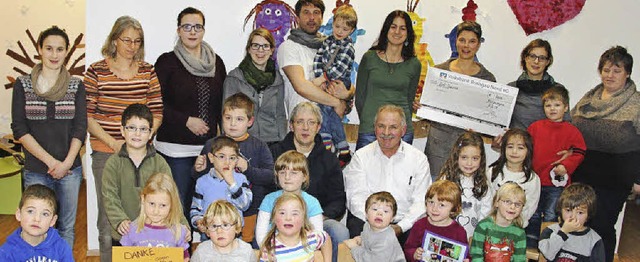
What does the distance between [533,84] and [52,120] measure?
9.98 ft

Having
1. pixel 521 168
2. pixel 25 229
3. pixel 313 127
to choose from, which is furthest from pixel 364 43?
pixel 25 229

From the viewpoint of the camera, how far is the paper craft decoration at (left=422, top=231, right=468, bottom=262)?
3.62 metres

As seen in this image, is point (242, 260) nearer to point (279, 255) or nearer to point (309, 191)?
point (279, 255)

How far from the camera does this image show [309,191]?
13.3 feet

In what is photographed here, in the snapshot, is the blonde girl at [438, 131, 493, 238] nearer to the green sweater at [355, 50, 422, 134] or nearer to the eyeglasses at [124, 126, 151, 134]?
the green sweater at [355, 50, 422, 134]

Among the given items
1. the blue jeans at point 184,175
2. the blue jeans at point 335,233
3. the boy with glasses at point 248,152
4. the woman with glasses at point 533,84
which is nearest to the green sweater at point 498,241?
the blue jeans at point 335,233

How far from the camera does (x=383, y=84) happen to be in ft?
14.5

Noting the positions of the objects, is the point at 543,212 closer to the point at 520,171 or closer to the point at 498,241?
the point at 520,171

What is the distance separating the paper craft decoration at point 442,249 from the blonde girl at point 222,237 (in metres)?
0.96

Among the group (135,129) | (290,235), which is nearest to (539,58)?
(290,235)

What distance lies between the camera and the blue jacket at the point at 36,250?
3.21m

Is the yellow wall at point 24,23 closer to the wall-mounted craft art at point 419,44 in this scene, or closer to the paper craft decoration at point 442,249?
the wall-mounted craft art at point 419,44

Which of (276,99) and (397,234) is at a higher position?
(276,99)

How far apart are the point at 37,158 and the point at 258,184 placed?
4.24 ft
